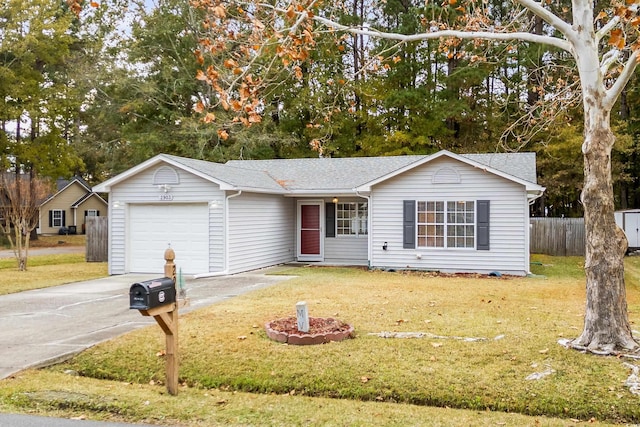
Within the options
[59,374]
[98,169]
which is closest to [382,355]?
[59,374]

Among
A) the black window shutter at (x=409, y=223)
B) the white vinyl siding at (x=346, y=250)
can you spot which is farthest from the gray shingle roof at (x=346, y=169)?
the white vinyl siding at (x=346, y=250)

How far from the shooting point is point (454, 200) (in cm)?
1430

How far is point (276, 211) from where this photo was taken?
16453 millimetres

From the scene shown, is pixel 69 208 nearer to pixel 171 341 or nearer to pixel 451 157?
pixel 451 157

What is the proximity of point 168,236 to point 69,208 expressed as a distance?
90.7 ft

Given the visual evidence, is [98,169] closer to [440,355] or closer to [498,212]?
[498,212]

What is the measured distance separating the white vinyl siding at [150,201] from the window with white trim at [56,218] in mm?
25990

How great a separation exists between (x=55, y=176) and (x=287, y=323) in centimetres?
2736

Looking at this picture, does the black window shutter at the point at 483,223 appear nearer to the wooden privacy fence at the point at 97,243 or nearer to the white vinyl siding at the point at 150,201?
the white vinyl siding at the point at 150,201

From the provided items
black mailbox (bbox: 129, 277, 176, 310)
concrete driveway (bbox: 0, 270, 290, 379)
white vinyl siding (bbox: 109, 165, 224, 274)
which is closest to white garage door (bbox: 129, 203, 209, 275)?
white vinyl siding (bbox: 109, 165, 224, 274)

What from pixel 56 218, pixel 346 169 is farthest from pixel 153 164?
pixel 56 218

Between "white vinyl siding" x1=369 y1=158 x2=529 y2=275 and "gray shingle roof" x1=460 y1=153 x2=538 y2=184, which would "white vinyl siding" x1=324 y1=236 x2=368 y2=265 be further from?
"gray shingle roof" x1=460 y1=153 x2=538 y2=184

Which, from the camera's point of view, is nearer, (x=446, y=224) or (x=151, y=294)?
(x=151, y=294)

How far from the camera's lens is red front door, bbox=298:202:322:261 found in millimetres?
17359
